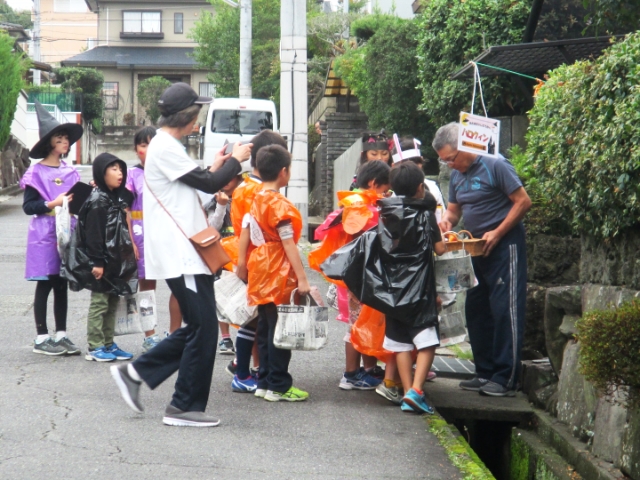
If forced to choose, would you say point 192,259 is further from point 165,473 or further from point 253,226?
point 165,473

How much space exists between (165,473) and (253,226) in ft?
6.27

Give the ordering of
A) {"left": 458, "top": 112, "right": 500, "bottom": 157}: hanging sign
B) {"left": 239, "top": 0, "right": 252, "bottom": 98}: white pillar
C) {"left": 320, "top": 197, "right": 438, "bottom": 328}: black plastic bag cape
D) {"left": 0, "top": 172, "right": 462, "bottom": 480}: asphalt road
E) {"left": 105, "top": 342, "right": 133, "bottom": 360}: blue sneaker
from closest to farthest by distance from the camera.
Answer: {"left": 0, "top": 172, "right": 462, "bottom": 480}: asphalt road
{"left": 320, "top": 197, "right": 438, "bottom": 328}: black plastic bag cape
{"left": 458, "top": 112, "right": 500, "bottom": 157}: hanging sign
{"left": 105, "top": 342, "right": 133, "bottom": 360}: blue sneaker
{"left": 239, "top": 0, "right": 252, "bottom": 98}: white pillar

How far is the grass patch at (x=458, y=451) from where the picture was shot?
4500mm

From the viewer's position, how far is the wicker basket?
563 cm

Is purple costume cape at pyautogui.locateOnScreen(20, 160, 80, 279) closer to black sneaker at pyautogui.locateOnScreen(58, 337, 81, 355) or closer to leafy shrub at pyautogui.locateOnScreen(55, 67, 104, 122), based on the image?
black sneaker at pyautogui.locateOnScreen(58, 337, 81, 355)

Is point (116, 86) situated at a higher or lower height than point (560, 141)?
higher

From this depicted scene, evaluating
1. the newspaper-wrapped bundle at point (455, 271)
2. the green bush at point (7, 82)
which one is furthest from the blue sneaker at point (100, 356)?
the green bush at point (7, 82)

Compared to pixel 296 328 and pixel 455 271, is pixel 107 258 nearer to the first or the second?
pixel 296 328

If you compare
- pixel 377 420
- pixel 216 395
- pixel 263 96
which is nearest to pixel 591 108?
pixel 377 420

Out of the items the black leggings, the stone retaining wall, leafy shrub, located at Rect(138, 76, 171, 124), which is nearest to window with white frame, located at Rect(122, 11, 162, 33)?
leafy shrub, located at Rect(138, 76, 171, 124)

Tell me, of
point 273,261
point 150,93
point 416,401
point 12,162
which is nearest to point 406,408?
point 416,401

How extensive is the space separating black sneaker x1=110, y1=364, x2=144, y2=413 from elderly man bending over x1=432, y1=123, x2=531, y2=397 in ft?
8.22

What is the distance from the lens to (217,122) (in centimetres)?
2428

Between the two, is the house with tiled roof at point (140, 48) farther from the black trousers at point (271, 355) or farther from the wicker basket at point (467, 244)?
the wicker basket at point (467, 244)
